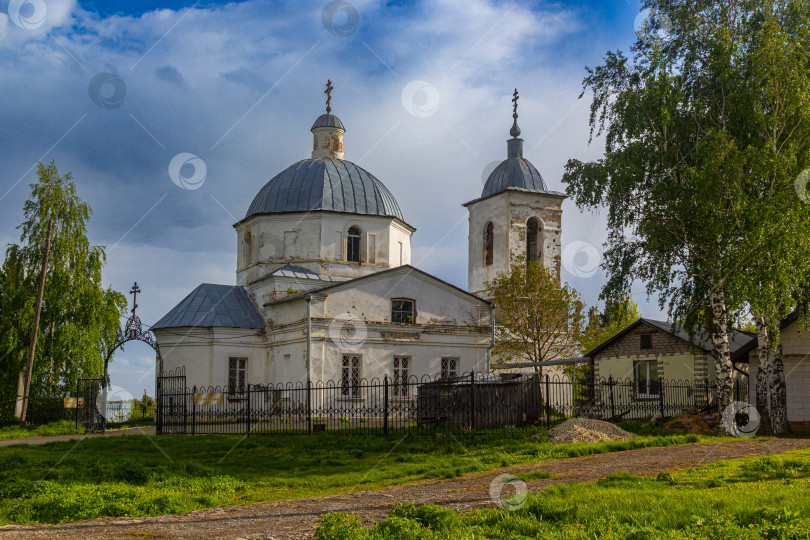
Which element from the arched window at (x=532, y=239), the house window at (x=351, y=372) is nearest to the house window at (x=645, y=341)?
the arched window at (x=532, y=239)

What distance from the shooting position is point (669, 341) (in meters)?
28.5

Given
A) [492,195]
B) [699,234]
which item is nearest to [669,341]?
[699,234]

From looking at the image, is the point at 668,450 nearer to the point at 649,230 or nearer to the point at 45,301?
the point at 649,230

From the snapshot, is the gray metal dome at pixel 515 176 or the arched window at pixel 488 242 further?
the arched window at pixel 488 242

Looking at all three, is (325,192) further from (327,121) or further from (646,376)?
(646,376)

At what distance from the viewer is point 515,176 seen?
39.7 meters

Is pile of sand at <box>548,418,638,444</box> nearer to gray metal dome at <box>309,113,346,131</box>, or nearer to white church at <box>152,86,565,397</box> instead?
white church at <box>152,86,565,397</box>

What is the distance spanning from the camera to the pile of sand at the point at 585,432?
16.3 meters

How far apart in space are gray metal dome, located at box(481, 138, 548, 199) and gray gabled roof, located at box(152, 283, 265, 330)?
14.5 m

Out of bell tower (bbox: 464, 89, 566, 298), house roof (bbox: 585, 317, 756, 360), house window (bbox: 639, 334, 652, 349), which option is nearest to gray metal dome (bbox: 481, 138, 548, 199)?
bell tower (bbox: 464, 89, 566, 298)

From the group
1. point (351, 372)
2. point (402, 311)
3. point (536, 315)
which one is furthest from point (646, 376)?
point (351, 372)

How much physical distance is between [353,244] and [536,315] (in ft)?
30.0

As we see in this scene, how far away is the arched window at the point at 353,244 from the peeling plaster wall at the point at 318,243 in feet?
0.72

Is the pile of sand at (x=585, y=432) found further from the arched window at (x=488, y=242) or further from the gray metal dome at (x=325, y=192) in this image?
the arched window at (x=488, y=242)
